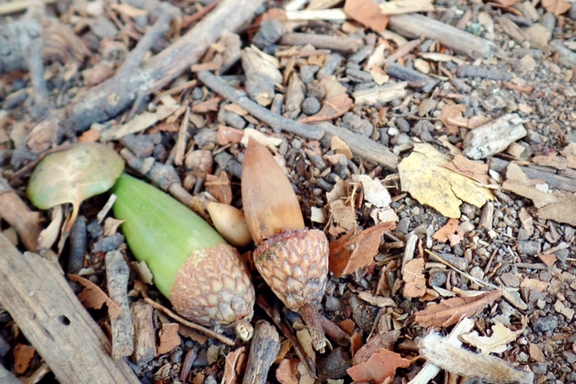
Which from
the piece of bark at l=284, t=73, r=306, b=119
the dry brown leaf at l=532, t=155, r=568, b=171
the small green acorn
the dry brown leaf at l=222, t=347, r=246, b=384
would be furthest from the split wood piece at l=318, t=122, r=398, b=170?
the dry brown leaf at l=222, t=347, r=246, b=384

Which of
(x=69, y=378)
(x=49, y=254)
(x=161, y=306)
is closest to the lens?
(x=69, y=378)

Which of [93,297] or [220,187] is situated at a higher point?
[220,187]

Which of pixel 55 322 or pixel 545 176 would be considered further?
pixel 545 176

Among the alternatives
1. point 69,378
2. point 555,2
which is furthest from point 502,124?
point 69,378

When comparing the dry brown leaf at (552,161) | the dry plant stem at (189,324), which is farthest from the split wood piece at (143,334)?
the dry brown leaf at (552,161)

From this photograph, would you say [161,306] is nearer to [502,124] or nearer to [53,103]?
[53,103]

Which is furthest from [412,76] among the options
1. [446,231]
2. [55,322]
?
[55,322]

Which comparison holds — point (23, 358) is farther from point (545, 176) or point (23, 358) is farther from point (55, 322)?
point (545, 176)
